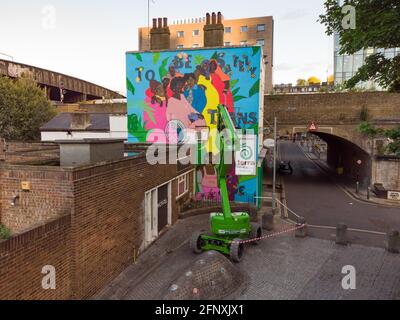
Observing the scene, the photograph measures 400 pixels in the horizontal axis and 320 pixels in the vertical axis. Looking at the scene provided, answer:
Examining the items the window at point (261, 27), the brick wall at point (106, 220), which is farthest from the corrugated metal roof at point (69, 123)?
the window at point (261, 27)

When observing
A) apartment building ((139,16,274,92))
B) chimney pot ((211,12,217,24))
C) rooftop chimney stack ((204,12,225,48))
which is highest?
apartment building ((139,16,274,92))

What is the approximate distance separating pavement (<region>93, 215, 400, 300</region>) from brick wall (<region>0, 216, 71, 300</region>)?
1645 millimetres

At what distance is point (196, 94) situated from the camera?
20.5 meters

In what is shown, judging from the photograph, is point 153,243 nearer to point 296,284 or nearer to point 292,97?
point 296,284

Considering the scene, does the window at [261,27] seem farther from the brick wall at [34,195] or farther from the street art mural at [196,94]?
the brick wall at [34,195]

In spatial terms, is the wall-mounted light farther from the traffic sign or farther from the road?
the traffic sign

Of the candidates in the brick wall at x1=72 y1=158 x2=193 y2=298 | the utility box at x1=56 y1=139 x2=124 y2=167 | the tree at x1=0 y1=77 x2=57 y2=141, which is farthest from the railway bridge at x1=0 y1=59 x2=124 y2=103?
the brick wall at x1=72 y1=158 x2=193 y2=298

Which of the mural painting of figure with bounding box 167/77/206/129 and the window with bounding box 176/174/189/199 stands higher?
the mural painting of figure with bounding box 167/77/206/129

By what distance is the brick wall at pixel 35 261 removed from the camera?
21.1 feet

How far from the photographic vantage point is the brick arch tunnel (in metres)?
25.7

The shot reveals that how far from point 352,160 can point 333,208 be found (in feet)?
38.8

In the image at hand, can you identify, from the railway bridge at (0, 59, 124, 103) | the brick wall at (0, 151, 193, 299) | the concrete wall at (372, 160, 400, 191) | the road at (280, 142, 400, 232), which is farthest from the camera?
the railway bridge at (0, 59, 124, 103)

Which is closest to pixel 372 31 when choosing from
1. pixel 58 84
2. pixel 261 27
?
pixel 58 84
